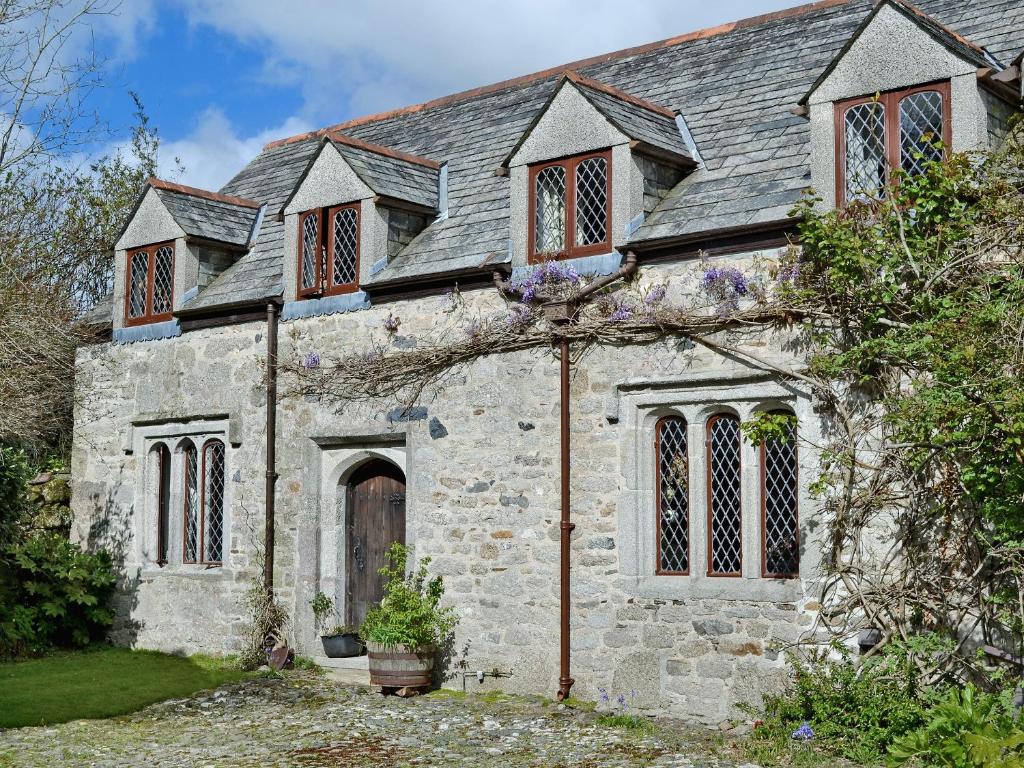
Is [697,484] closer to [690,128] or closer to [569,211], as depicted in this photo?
[569,211]

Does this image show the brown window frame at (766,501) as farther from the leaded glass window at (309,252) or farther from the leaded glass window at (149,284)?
the leaded glass window at (149,284)

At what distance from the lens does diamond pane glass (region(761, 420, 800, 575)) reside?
400 inches

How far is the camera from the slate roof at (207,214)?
1506 centimetres

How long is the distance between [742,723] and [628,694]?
1.21m

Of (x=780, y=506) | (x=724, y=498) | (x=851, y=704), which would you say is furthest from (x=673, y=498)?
(x=851, y=704)

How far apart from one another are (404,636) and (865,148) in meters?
5.91

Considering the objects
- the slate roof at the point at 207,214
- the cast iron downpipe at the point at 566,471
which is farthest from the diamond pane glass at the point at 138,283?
the cast iron downpipe at the point at 566,471

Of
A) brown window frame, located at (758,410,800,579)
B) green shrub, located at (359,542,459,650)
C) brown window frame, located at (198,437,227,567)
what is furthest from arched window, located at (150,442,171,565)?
brown window frame, located at (758,410,800,579)

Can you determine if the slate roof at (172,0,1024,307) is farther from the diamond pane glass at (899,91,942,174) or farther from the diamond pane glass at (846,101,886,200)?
the diamond pane glass at (899,91,942,174)

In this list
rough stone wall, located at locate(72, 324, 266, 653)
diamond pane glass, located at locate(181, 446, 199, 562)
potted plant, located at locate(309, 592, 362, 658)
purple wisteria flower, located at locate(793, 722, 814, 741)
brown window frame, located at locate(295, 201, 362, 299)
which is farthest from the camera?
diamond pane glass, located at locate(181, 446, 199, 562)

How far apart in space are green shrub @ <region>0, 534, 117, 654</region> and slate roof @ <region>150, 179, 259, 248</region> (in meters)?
4.23

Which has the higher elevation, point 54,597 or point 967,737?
point 54,597

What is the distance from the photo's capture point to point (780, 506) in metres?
10.3

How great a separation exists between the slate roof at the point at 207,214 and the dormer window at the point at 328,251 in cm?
193
